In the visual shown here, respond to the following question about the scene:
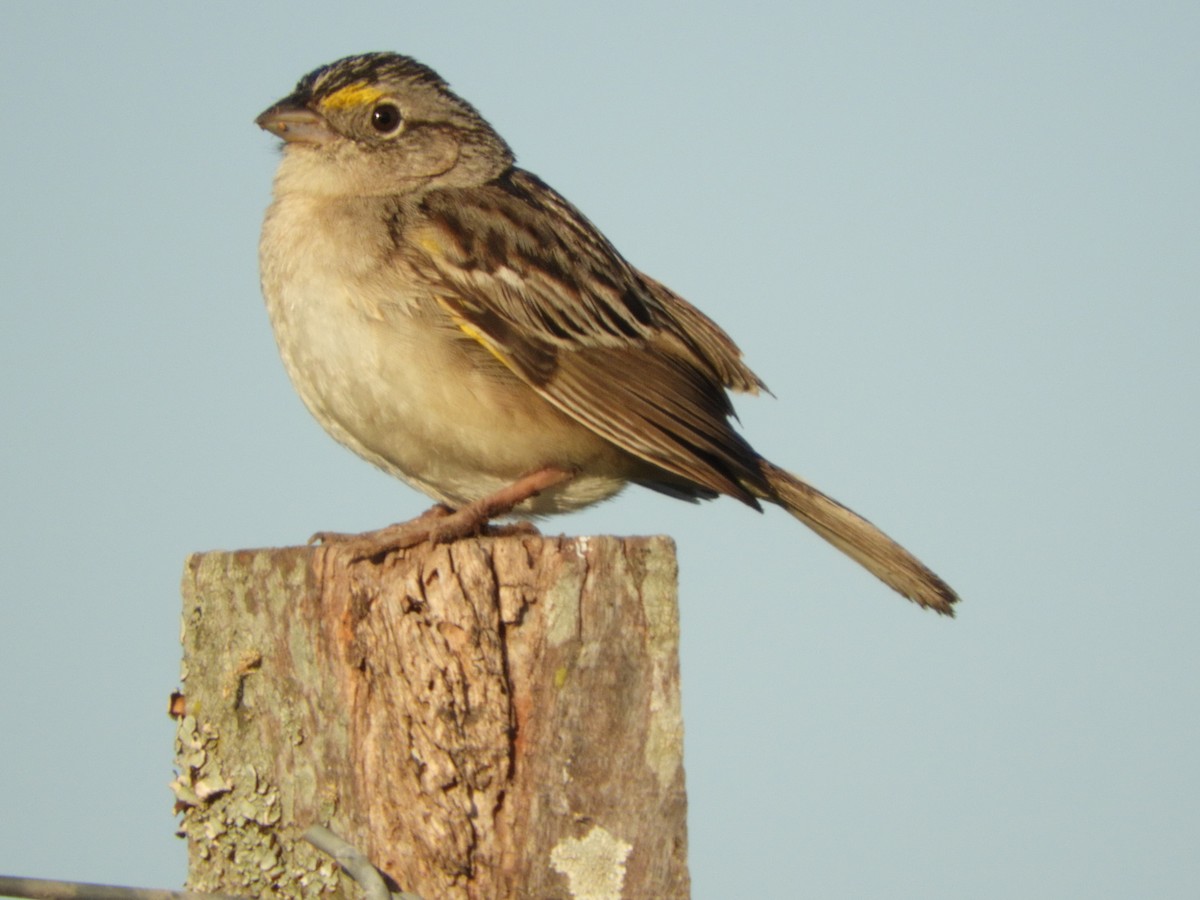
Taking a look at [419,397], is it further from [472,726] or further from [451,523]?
[472,726]

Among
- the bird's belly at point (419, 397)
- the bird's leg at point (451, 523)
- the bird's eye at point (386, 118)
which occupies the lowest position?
the bird's leg at point (451, 523)

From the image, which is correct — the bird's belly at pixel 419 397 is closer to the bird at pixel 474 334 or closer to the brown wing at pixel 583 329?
the bird at pixel 474 334

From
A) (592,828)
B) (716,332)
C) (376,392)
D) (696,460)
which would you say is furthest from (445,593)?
(716,332)

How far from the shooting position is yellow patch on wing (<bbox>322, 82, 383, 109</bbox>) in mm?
5551

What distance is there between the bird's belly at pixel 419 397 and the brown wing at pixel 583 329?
0.11m

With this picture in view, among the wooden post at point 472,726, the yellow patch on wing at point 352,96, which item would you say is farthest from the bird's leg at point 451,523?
the yellow patch on wing at point 352,96

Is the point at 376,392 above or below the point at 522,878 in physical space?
above

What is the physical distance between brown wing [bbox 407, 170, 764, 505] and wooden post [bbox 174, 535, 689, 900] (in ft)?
5.46

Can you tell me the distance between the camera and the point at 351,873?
316cm

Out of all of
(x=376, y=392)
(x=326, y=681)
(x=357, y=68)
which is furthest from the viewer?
(x=357, y=68)

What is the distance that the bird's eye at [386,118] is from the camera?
5609mm

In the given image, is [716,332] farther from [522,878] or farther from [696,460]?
[522,878]

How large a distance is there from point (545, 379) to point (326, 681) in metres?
1.92

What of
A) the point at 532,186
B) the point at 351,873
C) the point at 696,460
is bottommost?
the point at 351,873
